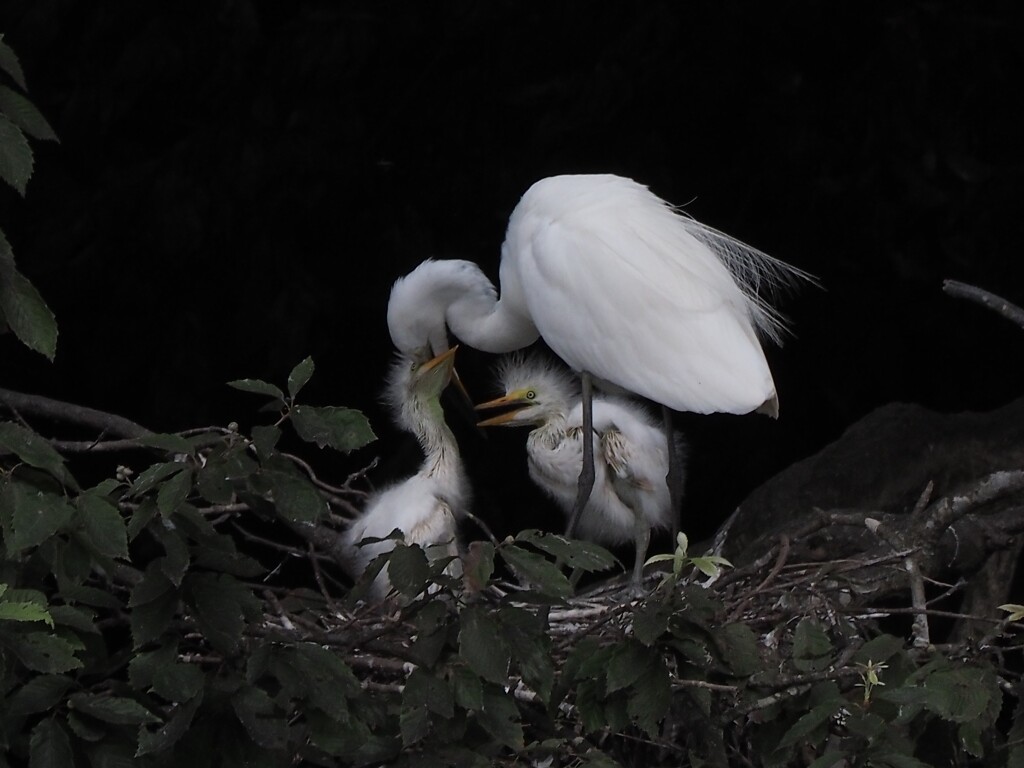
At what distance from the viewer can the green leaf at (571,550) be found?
1496mm

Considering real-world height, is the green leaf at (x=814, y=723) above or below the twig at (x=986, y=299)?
below

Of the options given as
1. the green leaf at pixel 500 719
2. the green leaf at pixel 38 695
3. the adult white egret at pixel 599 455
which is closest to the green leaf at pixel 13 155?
the green leaf at pixel 38 695

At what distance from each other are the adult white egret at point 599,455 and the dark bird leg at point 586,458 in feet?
0.19

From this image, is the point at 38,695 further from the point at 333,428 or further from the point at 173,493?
the point at 333,428

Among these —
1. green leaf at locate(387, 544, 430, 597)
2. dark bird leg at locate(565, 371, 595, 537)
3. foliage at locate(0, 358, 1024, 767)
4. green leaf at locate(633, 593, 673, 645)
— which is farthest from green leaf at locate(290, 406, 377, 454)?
dark bird leg at locate(565, 371, 595, 537)

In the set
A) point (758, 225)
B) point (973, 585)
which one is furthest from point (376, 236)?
point (973, 585)

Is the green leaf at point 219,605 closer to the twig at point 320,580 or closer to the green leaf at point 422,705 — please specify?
the green leaf at point 422,705

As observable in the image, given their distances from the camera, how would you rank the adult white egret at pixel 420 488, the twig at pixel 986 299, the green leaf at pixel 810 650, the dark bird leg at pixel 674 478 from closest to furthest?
the green leaf at pixel 810 650 → the twig at pixel 986 299 → the adult white egret at pixel 420 488 → the dark bird leg at pixel 674 478

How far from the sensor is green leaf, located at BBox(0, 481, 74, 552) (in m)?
1.35

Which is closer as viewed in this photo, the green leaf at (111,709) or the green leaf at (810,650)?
the green leaf at (111,709)

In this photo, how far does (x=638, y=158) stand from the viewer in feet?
11.2

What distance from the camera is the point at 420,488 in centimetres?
268

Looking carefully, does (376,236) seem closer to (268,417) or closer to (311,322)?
(311,322)

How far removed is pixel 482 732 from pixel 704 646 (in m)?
0.24
